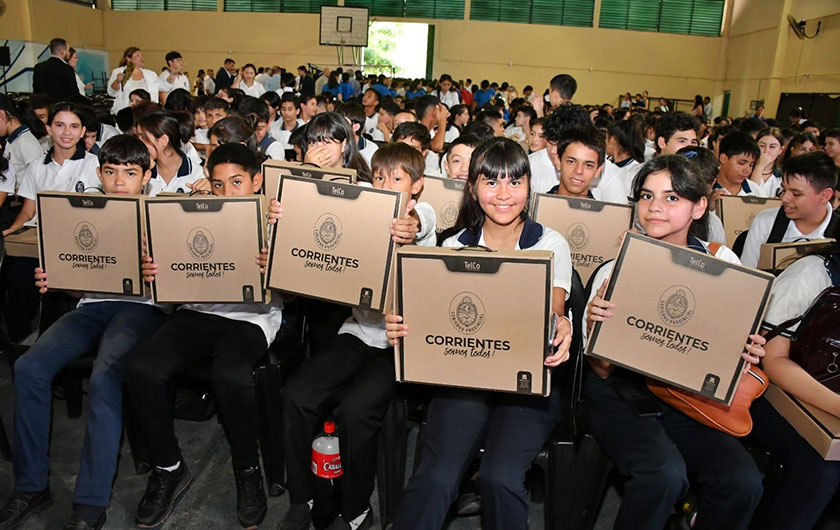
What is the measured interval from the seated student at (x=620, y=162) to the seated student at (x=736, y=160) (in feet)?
1.73

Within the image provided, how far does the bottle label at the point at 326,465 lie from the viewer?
2.30 metres

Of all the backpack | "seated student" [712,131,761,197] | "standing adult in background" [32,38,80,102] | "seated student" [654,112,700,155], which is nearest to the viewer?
the backpack

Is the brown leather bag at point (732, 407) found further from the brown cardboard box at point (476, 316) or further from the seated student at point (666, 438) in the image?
the brown cardboard box at point (476, 316)

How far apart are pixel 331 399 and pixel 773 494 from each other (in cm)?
158

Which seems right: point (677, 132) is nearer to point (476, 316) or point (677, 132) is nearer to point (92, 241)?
point (476, 316)

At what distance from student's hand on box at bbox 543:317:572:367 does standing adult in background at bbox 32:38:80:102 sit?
7462 millimetres

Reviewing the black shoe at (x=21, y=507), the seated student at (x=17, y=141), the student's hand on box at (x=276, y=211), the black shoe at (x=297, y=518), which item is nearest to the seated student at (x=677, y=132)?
the student's hand on box at (x=276, y=211)

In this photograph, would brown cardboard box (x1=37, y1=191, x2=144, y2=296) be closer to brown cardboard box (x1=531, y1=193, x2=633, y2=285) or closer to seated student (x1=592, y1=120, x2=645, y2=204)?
brown cardboard box (x1=531, y1=193, x2=633, y2=285)

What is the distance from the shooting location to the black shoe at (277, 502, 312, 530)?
227cm

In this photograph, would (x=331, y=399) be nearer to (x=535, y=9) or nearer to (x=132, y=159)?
(x=132, y=159)

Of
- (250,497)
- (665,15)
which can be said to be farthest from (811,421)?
(665,15)

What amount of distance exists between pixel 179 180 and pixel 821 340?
3248mm

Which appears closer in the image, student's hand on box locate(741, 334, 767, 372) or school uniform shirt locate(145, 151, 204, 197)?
student's hand on box locate(741, 334, 767, 372)

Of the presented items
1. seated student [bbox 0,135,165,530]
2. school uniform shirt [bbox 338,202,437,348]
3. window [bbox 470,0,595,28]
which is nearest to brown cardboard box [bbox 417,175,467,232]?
school uniform shirt [bbox 338,202,437,348]
